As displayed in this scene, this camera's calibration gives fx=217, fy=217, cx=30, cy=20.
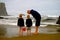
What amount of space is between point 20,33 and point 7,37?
5.0 inches

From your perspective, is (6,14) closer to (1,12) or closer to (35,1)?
(1,12)

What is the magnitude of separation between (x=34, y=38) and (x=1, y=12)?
1.35m

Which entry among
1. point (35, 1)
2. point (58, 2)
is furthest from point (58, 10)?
point (35, 1)

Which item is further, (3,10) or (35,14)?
(3,10)

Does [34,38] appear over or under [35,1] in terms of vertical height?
under

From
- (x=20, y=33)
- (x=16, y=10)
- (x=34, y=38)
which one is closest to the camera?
(x=34, y=38)

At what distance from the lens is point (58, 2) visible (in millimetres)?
2820

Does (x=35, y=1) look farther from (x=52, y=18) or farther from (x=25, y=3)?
(x=52, y=18)

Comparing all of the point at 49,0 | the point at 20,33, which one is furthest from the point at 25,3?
the point at 20,33

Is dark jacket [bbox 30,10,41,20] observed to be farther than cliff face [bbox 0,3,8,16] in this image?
No

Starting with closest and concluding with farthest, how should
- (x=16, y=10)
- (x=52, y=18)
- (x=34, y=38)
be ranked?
(x=34, y=38) → (x=52, y=18) → (x=16, y=10)

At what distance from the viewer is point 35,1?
283 centimetres

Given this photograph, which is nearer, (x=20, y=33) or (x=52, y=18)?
(x=20, y=33)

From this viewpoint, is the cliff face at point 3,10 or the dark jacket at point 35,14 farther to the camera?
the cliff face at point 3,10
